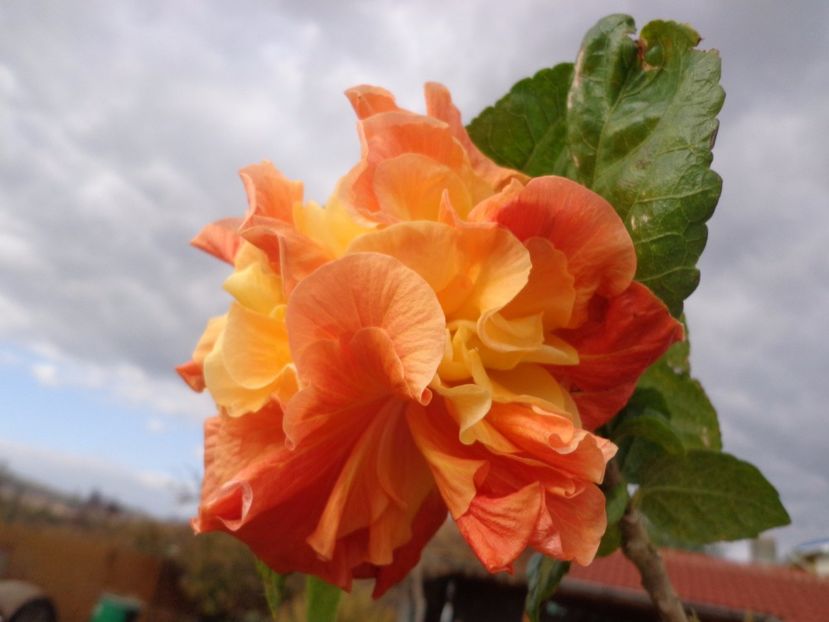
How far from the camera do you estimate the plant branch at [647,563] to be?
42 cm

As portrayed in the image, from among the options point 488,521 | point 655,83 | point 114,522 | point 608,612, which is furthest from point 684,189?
point 114,522

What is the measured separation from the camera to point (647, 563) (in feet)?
1.43

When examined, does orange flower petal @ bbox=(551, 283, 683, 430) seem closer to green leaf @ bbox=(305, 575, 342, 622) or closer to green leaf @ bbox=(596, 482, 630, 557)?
green leaf @ bbox=(596, 482, 630, 557)

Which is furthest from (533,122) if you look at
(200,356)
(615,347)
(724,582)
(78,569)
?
(78,569)

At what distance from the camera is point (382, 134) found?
1.36 feet

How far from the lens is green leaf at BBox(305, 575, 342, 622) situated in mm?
462

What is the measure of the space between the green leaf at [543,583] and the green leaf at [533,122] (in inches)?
10.7

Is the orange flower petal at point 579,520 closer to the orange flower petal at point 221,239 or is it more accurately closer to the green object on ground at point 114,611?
the orange flower petal at point 221,239

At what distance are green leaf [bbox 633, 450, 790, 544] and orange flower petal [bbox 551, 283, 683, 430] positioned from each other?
0.15 meters

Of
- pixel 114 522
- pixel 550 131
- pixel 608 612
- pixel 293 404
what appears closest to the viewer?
pixel 293 404

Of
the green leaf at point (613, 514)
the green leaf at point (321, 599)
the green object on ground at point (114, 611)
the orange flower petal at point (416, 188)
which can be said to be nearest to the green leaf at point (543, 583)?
the green leaf at point (613, 514)

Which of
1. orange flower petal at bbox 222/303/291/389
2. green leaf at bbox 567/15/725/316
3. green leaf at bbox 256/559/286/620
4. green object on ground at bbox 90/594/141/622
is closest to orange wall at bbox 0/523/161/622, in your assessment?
green object on ground at bbox 90/594/141/622

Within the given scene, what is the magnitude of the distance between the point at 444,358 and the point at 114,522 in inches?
560

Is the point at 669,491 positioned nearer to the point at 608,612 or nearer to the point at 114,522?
the point at 608,612
